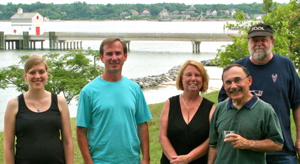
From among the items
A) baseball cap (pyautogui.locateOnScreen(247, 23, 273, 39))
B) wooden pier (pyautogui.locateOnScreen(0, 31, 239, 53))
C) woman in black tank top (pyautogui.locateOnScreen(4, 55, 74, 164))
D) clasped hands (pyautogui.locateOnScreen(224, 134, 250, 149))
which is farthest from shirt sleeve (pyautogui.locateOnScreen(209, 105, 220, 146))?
wooden pier (pyautogui.locateOnScreen(0, 31, 239, 53))

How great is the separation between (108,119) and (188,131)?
0.82 meters

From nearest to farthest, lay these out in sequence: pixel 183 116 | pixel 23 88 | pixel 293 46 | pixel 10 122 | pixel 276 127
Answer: pixel 276 127
pixel 10 122
pixel 183 116
pixel 293 46
pixel 23 88

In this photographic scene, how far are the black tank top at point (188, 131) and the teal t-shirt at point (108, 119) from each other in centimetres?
44

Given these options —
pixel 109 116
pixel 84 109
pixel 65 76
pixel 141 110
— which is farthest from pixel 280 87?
pixel 65 76

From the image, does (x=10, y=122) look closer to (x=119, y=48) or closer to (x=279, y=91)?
(x=119, y=48)

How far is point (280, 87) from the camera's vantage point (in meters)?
4.47

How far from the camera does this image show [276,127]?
A: 4008mm

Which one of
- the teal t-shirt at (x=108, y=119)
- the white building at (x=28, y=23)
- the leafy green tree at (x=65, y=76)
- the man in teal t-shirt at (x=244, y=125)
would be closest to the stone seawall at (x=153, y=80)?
the leafy green tree at (x=65, y=76)

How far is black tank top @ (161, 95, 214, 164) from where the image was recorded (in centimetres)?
461

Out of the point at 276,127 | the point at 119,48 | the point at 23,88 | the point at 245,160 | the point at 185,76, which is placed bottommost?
the point at 23,88

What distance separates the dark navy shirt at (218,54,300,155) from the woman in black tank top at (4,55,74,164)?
1.94m

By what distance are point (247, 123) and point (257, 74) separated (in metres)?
0.72

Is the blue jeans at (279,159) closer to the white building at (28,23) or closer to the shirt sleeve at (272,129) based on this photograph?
the shirt sleeve at (272,129)

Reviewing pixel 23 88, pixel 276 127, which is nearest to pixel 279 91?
pixel 276 127
